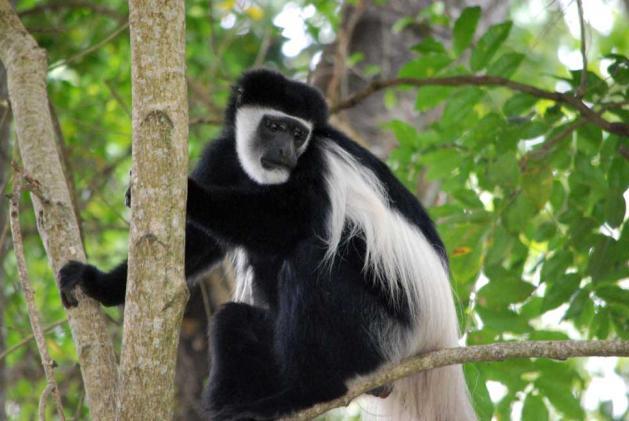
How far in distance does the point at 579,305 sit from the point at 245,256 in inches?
49.3

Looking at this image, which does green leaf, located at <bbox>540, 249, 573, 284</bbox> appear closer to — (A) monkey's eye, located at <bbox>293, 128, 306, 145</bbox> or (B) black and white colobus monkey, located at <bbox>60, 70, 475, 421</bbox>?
(B) black and white colobus monkey, located at <bbox>60, 70, 475, 421</bbox>

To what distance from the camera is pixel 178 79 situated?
6.59 feet

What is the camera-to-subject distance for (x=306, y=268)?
259 centimetres

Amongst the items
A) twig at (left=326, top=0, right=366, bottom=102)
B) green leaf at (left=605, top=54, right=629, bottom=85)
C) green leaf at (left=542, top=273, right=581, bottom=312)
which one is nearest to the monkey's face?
green leaf at (left=542, top=273, right=581, bottom=312)

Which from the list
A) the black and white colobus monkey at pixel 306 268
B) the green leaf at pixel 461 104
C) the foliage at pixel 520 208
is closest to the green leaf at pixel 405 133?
the foliage at pixel 520 208

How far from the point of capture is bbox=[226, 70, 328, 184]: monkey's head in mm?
2918

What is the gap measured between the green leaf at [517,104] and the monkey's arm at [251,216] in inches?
36.0

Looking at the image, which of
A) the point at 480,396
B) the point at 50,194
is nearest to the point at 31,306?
the point at 50,194

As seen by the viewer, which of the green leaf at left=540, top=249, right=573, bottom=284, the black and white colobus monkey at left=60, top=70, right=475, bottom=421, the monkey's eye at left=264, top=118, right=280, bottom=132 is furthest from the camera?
the monkey's eye at left=264, top=118, right=280, bottom=132

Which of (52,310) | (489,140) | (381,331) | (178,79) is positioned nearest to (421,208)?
(489,140)

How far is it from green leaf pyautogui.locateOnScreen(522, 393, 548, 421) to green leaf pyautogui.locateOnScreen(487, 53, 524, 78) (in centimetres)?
125

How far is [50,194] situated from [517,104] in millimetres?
1763

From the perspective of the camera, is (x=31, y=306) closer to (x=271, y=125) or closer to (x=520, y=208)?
(x=271, y=125)

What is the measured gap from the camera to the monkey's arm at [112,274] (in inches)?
96.8
